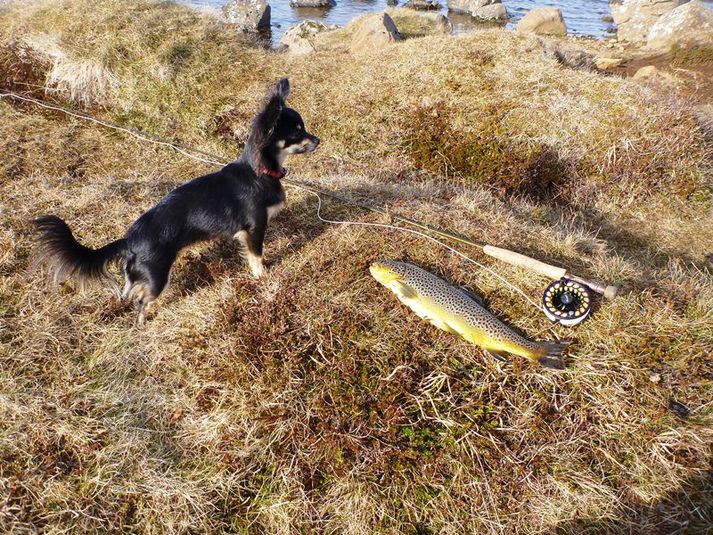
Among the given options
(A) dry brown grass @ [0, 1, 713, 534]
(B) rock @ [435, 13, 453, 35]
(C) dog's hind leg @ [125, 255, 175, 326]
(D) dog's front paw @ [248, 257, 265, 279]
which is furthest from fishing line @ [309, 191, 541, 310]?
(B) rock @ [435, 13, 453, 35]

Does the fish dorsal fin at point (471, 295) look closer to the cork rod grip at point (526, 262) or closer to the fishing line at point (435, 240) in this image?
the fishing line at point (435, 240)

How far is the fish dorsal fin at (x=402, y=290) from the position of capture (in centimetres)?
339

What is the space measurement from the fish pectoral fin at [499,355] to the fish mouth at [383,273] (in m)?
0.93

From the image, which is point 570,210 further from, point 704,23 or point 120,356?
point 704,23

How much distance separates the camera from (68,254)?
10.4ft

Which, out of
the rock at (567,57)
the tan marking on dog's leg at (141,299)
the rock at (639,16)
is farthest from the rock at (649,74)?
the tan marking on dog's leg at (141,299)

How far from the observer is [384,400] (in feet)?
9.76

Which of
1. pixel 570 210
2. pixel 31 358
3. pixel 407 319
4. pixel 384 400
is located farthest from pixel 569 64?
pixel 31 358

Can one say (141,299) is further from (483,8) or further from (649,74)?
(483,8)

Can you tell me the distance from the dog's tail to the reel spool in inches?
137

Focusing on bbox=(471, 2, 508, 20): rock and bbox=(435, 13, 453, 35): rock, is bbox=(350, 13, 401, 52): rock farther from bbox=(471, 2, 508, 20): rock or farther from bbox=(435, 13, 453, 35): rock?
bbox=(471, 2, 508, 20): rock

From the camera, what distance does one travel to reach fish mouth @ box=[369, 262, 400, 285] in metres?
3.55

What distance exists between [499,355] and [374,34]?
34.2 feet

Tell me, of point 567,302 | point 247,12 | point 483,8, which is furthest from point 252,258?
point 483,8
